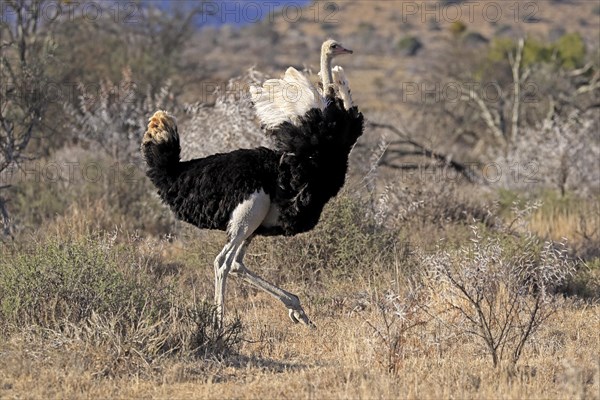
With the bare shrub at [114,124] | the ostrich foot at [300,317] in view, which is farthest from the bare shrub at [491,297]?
the bare shrub at [114,124]

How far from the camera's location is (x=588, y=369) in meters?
5.56

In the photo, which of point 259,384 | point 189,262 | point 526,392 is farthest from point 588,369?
point 189,262

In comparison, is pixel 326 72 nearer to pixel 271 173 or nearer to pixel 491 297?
pixel 271 173

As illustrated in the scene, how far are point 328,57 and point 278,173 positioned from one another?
1079mm

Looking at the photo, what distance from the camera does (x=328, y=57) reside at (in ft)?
24.2

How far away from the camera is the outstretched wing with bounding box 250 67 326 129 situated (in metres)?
6.87

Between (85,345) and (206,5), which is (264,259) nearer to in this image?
(85,345)

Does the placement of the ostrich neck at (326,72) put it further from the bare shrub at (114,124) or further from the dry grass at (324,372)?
the bare shrub at (114,124)

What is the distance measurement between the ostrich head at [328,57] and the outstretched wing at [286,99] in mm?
201

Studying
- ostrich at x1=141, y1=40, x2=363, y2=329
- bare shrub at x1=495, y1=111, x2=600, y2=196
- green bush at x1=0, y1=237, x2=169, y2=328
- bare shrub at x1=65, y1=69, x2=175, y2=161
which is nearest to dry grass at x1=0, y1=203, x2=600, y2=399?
green bush at x1=0, y1=237, x2=169, y2=328

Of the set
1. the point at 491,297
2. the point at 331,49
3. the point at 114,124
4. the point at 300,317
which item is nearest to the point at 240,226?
the point at 300,317

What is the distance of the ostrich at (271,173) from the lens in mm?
6785

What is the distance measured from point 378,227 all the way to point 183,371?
3797 millimetres

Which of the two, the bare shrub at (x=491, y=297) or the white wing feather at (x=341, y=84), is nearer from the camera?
the bare shrub at (x=491, y=297)
